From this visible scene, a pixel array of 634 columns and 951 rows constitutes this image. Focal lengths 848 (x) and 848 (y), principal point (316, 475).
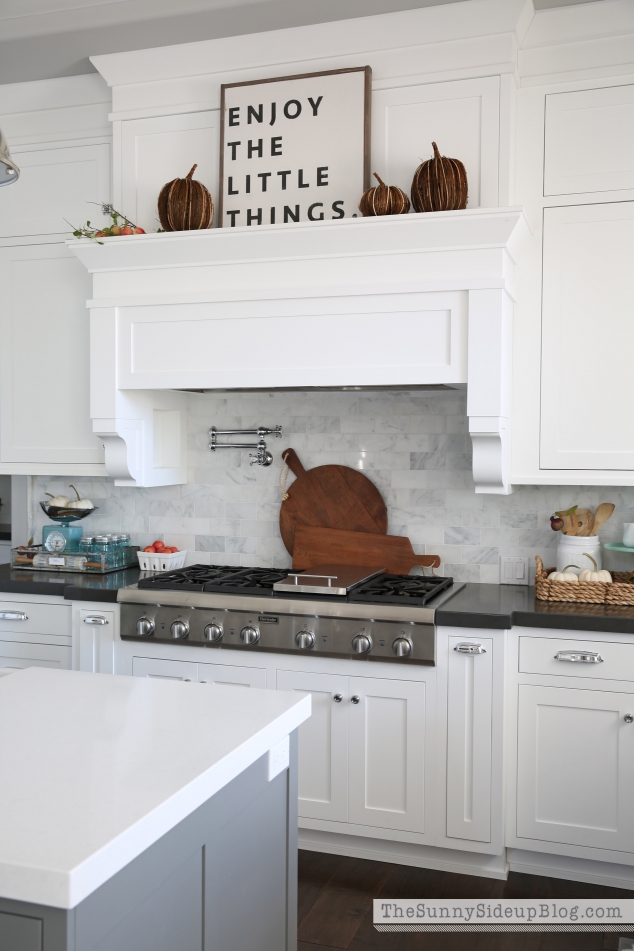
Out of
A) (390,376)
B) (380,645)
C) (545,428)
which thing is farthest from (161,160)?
(380,645)

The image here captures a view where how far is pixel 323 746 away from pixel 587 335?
71.5 inches

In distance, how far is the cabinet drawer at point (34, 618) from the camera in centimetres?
353

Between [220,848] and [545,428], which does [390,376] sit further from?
[220,848]

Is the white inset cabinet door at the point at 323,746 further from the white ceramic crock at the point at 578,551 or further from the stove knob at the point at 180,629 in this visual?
the white ceramic crock at the point at 578,551

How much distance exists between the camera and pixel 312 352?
3.21 metres

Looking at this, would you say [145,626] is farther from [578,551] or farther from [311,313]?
[578,551]

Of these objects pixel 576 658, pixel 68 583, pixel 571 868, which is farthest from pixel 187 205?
pixel 571 868

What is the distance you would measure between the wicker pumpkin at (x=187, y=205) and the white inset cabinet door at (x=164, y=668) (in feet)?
5.60

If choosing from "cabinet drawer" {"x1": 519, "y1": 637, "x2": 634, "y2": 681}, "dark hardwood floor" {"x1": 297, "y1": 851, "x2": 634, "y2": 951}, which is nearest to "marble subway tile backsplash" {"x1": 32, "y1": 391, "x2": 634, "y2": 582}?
"cabinet drawer" {"x1": 519, "y1": 637, "x2": 634, "y2": 681}

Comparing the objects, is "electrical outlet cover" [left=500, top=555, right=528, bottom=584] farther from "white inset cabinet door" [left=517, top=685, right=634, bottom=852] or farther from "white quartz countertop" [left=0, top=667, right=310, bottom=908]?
"white quartz countertop" [left=0, top=667, right=310, bottom=908]

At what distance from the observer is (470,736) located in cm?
295

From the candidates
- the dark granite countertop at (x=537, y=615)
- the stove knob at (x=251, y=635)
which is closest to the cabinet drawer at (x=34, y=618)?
the stove knob at (x=251, y=635)

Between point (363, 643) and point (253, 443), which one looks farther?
point (253, 443)

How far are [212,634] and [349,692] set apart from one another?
56 cm
